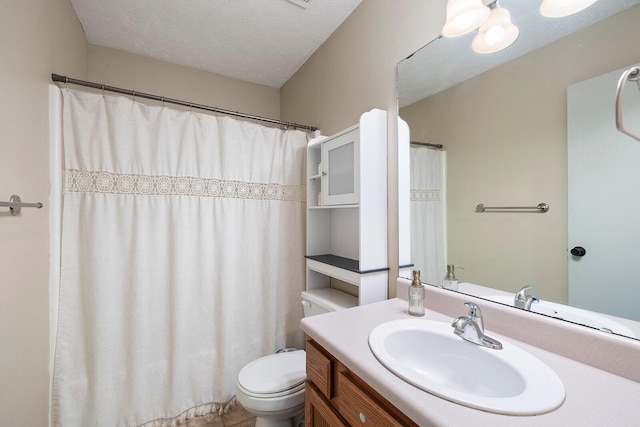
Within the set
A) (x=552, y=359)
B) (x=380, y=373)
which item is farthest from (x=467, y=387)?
(x=380, y=373)

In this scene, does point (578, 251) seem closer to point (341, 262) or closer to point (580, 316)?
point (580, 316)

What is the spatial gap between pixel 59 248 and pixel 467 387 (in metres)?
1.91

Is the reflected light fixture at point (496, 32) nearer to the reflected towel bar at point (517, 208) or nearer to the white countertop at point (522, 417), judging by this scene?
the reflected towel bar at point (517, 208)

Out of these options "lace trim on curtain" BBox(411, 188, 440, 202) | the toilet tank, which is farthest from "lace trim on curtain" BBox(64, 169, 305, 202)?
"lace trim on curtain" BBox(411, 188, 440, 202)

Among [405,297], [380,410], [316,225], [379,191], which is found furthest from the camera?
[316,225]

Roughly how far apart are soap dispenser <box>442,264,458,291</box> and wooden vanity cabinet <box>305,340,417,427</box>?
0.60 meters

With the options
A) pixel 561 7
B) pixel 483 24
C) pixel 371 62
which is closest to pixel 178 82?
pixel 371 62

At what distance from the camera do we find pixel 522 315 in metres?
0.83

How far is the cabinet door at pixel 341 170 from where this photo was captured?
53.3 inches

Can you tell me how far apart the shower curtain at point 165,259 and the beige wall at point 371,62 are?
1.28 ft

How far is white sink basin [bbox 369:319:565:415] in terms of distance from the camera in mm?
550

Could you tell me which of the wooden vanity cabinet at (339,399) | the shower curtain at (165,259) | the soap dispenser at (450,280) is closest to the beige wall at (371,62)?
the soap dispenser at (450,280)

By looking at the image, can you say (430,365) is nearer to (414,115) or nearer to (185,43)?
(414,115)

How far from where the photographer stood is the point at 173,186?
1.58 meters
